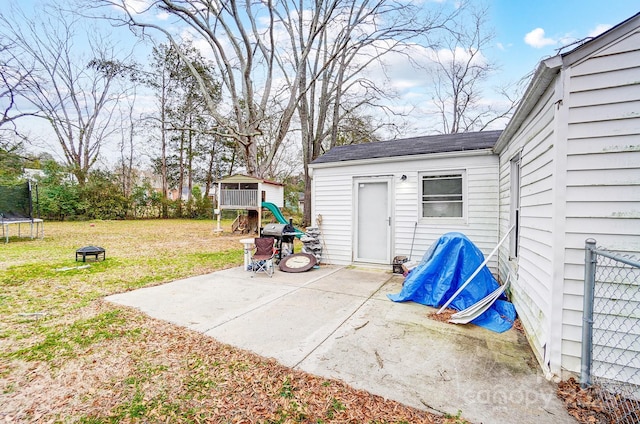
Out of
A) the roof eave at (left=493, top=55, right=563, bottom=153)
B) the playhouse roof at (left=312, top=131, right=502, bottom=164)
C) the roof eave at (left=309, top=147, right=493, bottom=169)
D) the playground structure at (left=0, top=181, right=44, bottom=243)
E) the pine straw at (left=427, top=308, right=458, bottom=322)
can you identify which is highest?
the playhouse roof at (left=312, top=131, right=502, bottom=164)

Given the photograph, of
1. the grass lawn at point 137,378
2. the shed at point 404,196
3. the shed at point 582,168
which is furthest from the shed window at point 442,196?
the grass lawn at point 137,378

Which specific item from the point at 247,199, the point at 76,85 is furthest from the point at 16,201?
the point at 76,85

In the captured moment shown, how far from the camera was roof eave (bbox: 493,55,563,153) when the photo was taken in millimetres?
2176

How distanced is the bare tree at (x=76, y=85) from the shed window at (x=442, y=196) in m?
19.2

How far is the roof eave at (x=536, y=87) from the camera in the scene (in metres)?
2.18

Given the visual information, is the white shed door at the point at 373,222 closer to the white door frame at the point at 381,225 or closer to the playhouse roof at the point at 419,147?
the white door frame at the point at 381,225

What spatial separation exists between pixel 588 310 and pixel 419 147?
446 centimetres

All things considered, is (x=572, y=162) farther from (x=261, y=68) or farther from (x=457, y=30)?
(x=261, y=68)

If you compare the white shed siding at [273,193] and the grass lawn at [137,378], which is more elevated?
the white shed siding at [273,193]

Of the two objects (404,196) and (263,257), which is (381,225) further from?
(263,257)

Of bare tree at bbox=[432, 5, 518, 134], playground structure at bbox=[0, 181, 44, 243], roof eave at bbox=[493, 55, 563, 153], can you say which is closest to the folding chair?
roof eave at bbox=[493, 55, 563, 153]

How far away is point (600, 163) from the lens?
210 centimetres

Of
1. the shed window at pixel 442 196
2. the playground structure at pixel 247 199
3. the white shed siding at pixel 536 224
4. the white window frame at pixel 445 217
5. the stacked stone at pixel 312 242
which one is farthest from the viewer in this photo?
the playground structure at pixel 247 199

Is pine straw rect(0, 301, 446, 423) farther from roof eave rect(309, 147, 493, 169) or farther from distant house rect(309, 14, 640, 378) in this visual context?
roof eave rect(309, 147, 493, 169)
